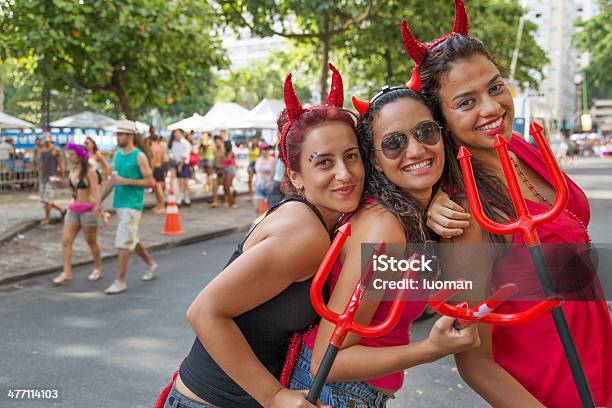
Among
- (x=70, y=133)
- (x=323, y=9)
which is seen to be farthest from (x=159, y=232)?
(x=70, y=133)

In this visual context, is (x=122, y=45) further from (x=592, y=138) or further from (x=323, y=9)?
(x=592, y=138)

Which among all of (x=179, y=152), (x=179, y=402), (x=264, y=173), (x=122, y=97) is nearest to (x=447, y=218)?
(x=179, y=402)

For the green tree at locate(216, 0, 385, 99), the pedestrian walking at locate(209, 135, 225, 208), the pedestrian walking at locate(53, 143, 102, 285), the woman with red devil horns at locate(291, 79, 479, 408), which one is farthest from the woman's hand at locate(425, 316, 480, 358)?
the pedestrian walking at locate(209, 135, 225, 208)

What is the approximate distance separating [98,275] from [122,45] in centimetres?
596

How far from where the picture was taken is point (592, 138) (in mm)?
53750

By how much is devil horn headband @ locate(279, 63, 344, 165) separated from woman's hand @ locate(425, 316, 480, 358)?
711 mm

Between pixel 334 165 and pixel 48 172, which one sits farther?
pixel 48 172

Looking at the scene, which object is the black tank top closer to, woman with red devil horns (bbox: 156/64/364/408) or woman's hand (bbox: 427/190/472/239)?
woman with red devil horns (bbox: 156/64/364/408)

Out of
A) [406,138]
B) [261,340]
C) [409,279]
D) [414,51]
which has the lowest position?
[261,340]

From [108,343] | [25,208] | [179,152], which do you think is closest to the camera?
[108,343]

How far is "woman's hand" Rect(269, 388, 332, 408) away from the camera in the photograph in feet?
4.81

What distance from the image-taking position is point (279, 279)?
158 cm

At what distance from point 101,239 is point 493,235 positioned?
9.80 metres

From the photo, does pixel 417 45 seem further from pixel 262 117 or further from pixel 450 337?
pixel 262 117
